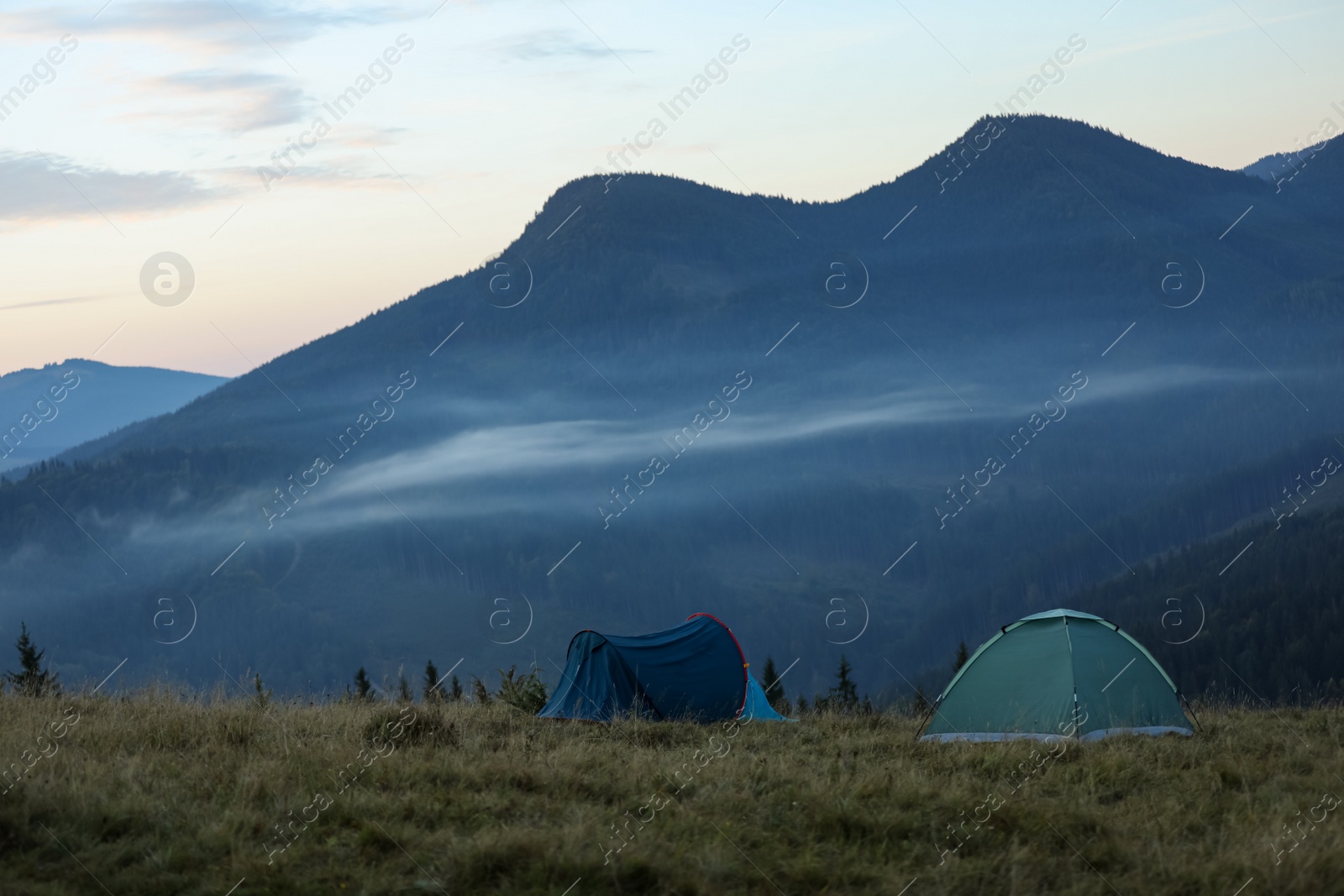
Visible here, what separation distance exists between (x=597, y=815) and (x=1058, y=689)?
31.2ft

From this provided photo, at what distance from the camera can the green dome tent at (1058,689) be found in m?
16.2

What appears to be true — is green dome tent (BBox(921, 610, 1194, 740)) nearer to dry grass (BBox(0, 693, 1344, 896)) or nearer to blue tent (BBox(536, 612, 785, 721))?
dry grass (BBox(0, 693, 1344, 896))

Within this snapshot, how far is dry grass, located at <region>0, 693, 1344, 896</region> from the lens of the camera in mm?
8086

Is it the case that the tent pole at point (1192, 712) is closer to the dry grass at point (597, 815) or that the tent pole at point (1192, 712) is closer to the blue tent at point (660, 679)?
the dry grass at point (597, 815)

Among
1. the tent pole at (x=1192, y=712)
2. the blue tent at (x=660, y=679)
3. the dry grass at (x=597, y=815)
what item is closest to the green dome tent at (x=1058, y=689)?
the tent pole at (x=1192, y=712)

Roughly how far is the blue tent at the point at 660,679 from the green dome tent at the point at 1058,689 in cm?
316

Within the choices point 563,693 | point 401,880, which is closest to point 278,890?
point 401,880

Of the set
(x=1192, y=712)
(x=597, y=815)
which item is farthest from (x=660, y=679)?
(x=597, y=815)

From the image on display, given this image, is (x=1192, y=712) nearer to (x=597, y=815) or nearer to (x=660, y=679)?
(x=660, y=679)

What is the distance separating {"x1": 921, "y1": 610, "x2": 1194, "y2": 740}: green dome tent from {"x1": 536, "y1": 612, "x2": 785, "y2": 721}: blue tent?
3.16 metres

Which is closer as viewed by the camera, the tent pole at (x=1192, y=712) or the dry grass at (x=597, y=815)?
the dry grass at (x=597, y=815)

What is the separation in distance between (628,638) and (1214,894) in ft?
42.4

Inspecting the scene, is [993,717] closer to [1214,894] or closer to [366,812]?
[1214,894]

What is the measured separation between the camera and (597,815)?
9.36 meters
